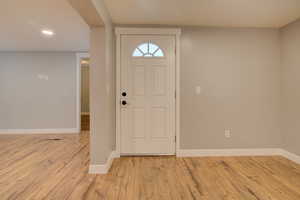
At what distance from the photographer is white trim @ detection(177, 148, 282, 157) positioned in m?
3.09

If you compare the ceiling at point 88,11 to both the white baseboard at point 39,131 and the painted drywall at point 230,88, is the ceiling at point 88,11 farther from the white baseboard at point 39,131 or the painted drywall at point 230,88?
the white baseboard at point 39,131

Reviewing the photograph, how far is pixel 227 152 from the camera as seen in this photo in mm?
3131

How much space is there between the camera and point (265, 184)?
2191mm

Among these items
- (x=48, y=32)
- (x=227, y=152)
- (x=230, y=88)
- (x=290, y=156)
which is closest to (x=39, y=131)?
(x=48, y=32)

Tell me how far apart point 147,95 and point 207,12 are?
1.51m

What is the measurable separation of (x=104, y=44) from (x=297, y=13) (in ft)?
8.89

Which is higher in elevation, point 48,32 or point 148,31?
point 48,32

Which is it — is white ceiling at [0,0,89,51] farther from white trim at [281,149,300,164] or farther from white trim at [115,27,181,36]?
white trim at [281,149,300,164]

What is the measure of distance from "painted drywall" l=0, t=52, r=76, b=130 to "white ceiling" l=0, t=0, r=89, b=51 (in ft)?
1.25

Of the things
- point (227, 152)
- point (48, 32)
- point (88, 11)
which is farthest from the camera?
point (48, 32)

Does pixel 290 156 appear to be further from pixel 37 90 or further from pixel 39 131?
pixel 37 90

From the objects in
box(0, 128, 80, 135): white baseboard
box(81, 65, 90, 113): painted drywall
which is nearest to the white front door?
box(0, 128, 80, 135): white baseboard

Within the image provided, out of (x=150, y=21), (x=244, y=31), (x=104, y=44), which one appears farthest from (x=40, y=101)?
(x=244, y=31)

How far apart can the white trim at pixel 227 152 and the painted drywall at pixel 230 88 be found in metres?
0.07
